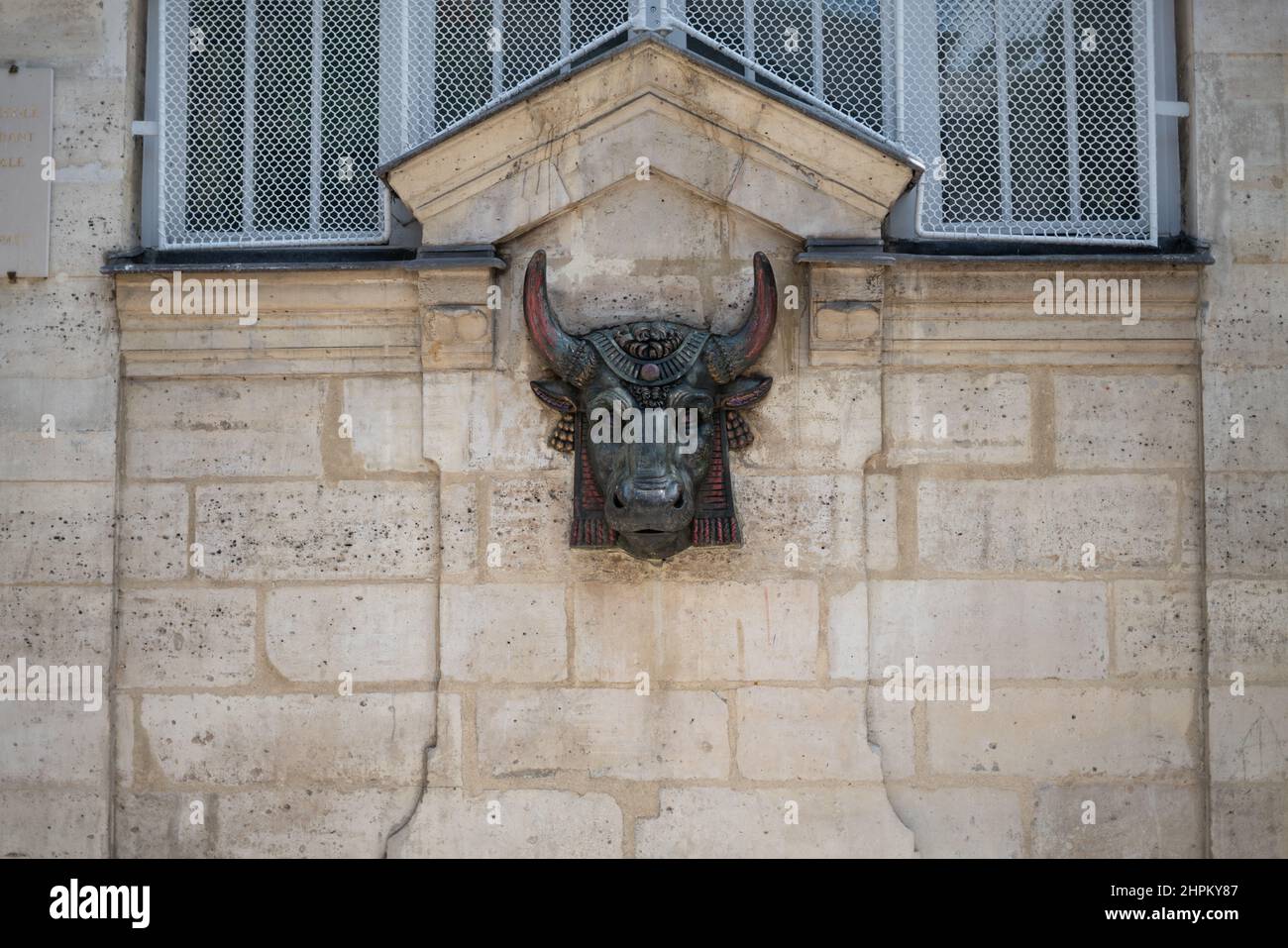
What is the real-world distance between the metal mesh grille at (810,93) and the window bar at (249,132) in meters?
0.01

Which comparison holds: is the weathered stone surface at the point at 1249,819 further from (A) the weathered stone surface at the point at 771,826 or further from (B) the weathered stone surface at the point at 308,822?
(B) the weathered stone surface at the point at 308,822

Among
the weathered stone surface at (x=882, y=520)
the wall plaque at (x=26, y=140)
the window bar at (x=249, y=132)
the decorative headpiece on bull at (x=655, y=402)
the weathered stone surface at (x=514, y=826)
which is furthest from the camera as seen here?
the window bar at (x=249, y=132)

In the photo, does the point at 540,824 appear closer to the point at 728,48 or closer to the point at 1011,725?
the point at 1011,725

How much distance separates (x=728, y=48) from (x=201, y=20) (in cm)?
211

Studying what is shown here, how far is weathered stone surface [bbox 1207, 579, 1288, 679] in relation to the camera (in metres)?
5.57

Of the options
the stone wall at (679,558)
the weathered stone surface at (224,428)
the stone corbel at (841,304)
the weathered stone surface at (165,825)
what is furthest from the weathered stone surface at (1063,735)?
the weathered stone surface at (165,825)

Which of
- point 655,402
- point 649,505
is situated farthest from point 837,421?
point 649,505

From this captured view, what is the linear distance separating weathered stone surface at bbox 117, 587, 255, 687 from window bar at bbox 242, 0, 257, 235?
1.46m

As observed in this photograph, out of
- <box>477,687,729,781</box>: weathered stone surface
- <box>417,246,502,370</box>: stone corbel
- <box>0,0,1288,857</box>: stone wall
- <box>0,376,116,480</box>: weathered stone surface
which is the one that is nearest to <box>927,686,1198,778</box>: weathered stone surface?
<box>0,0,1288,857</box>: stone wall

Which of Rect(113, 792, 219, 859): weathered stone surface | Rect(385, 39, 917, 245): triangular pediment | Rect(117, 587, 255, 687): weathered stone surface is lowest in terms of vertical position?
Rect(113, 792, 219, 859): weathered stone surface

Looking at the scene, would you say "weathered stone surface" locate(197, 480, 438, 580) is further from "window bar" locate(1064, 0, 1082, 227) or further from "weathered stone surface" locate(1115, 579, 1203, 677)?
"window bar" locate(1064, 0, 1082, 227)

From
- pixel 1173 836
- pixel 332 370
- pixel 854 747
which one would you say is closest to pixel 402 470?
pixel 332 370

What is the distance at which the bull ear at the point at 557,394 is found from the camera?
5562 millimetres

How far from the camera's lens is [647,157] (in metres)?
5.65
